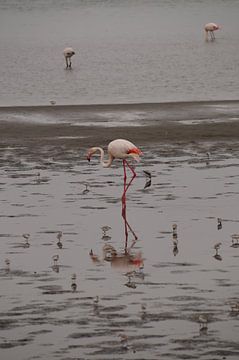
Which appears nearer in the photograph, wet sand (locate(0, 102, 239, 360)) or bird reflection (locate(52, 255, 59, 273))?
wet sand (locate(0, 102, 239, 360))

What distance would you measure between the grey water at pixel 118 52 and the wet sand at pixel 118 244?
11071 millimetres

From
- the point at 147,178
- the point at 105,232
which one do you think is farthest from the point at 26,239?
the point at 147,178

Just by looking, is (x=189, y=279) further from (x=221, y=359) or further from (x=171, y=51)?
(x=171, y=51)

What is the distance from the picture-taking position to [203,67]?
5259cm

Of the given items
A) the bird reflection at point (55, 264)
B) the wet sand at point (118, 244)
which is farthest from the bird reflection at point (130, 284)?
the bird reflection at point (55, 264)

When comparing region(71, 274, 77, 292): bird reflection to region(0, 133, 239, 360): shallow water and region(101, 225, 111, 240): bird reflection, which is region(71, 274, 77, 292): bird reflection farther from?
region(101, 225, 111, 240): bird reflection

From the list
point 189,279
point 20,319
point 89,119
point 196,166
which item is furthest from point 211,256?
point 89,119

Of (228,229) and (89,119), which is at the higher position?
(89,119)

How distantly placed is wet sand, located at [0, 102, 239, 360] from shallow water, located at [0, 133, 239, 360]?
0.02 m

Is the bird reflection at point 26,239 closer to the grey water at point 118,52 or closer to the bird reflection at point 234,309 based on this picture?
the bird reflection at point 234,309

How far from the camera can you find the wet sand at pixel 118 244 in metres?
14.0

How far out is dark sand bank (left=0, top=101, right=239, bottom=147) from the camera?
2984 centimetres

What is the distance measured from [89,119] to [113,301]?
18.5 metres

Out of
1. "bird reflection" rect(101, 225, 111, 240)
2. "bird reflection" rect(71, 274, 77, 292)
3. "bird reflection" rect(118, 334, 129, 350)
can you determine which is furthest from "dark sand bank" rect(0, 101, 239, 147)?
"bird reflection" rect(118, 334, 129, 350)
